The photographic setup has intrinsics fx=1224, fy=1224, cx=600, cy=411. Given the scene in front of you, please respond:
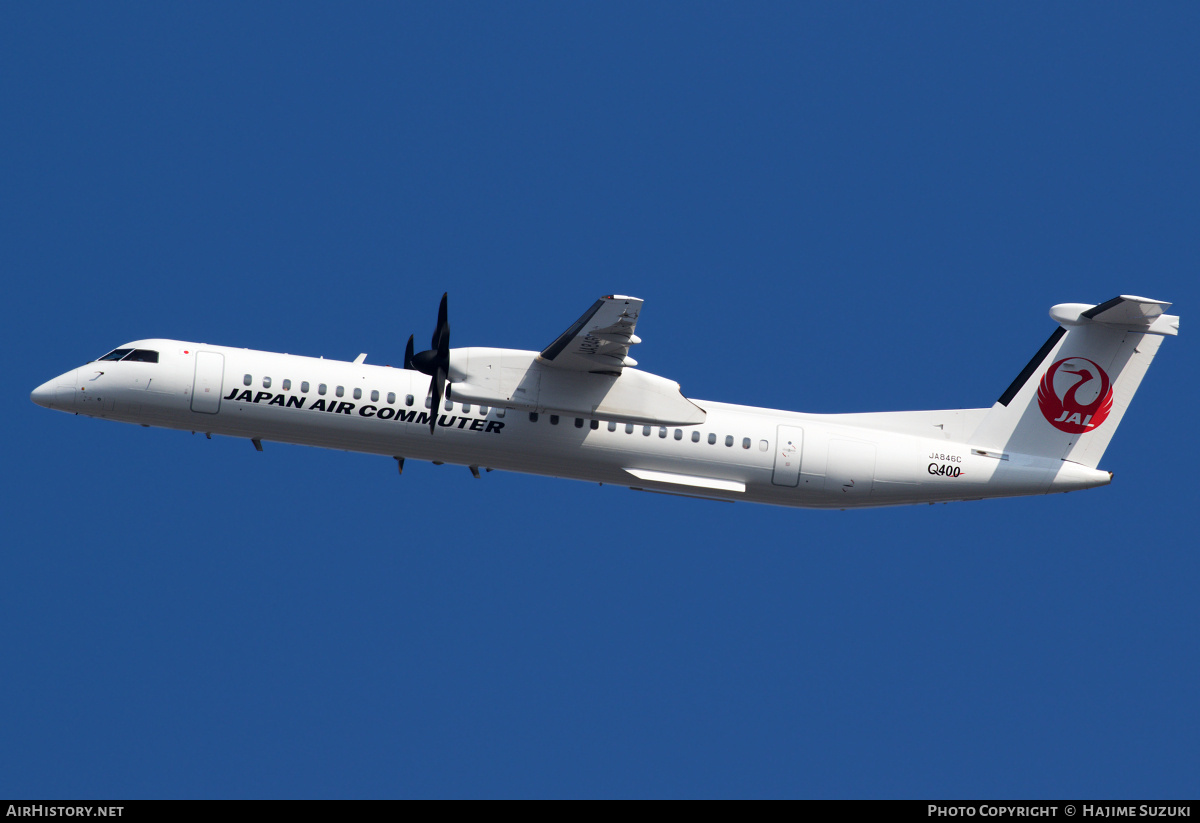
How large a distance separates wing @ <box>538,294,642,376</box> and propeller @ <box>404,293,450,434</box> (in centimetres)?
178

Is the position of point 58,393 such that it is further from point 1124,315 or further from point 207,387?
point 1124,315

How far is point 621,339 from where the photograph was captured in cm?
2227

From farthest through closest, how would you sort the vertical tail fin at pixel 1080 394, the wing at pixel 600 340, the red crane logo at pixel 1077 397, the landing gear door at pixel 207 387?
the red crane logo at pixel 1077 397 < the vertical tail fin at pixel 1080 394 < the landing gear door at pixel 207 387 < the wing at pixel 600 340

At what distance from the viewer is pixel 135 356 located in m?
23.5

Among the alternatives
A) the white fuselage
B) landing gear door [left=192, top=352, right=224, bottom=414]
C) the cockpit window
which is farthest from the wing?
the cockpit window

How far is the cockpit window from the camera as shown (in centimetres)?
2345

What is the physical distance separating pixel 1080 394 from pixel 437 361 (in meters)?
13.6

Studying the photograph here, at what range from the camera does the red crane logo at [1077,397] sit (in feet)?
84.7

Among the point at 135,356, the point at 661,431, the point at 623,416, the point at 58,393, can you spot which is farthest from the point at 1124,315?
the point at 58,393

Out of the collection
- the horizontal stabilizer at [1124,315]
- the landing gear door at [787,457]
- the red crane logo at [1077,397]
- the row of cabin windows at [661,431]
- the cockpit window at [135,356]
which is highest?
the horizontal stabilizer at [1124,315]

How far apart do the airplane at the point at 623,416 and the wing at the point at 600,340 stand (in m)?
0.03

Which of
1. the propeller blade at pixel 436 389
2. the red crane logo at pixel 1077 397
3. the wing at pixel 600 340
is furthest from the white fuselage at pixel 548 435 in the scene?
the wing at pixel 600 340

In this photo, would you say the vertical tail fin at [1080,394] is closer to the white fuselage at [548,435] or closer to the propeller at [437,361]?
the white fuselage at [548,435]

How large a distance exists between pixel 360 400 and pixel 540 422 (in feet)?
11.4
